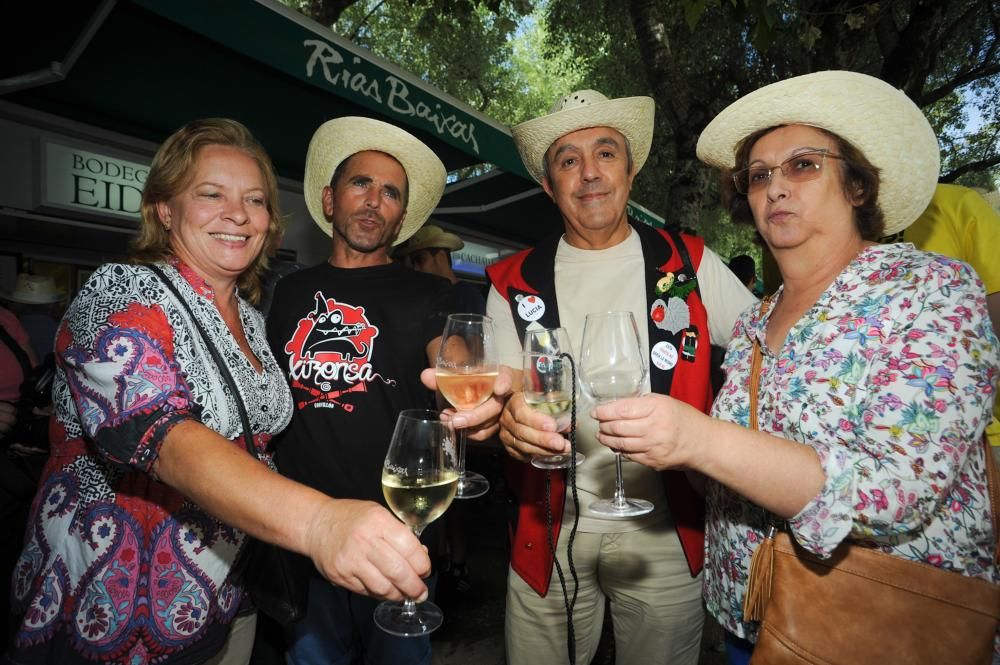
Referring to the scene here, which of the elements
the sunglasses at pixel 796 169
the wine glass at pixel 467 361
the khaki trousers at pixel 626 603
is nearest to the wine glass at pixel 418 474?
the wine glass at pixel 467 361

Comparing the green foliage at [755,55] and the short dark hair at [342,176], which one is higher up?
the green foliage at [755,55]

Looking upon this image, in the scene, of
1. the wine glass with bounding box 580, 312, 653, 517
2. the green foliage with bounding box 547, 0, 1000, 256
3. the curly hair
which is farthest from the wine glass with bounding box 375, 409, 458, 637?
the green foliage with bounding box 547, 0, 1000, 256

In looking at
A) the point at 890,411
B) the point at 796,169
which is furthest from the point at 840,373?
the point at 796,169

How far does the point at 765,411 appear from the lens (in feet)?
5.54

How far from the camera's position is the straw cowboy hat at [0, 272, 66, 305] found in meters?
5.59

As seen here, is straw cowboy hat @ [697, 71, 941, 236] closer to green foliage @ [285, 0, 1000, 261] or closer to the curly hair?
green foliage @ [285, 0, 1000, 261]

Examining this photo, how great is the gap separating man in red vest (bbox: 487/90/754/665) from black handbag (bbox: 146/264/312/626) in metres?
0.99

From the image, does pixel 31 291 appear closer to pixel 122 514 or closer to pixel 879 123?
pixel 122 514

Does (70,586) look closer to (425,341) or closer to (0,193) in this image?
(425,341)

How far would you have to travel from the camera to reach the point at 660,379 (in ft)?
7.78

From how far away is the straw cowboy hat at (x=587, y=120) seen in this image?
2.66 m

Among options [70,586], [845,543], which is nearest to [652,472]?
[845,543]

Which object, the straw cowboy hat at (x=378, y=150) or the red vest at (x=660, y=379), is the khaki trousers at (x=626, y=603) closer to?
the red vest at (x=660, y=379)

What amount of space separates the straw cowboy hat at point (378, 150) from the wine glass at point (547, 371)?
174 centimetres
